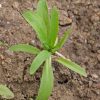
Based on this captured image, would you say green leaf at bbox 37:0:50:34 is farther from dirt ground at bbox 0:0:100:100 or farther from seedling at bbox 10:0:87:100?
dirt ground at bbox 0:0:100:100

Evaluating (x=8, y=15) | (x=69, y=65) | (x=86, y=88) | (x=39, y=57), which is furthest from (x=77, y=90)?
(x=8, y=15)

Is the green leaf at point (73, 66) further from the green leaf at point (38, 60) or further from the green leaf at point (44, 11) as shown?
the green leaf at point (44, 11)

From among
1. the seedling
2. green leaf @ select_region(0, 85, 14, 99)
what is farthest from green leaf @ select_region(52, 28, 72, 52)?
green leaf @ select_region(0, 85, 14, 99)

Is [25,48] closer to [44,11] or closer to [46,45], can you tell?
[46,45]

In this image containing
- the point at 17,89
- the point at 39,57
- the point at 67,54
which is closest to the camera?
the point at 39,57

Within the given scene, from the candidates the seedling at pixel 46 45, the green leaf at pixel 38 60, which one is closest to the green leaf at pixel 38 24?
the seedling at pixel 46 45

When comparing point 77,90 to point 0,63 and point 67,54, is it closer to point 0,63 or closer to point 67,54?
point 67,54
